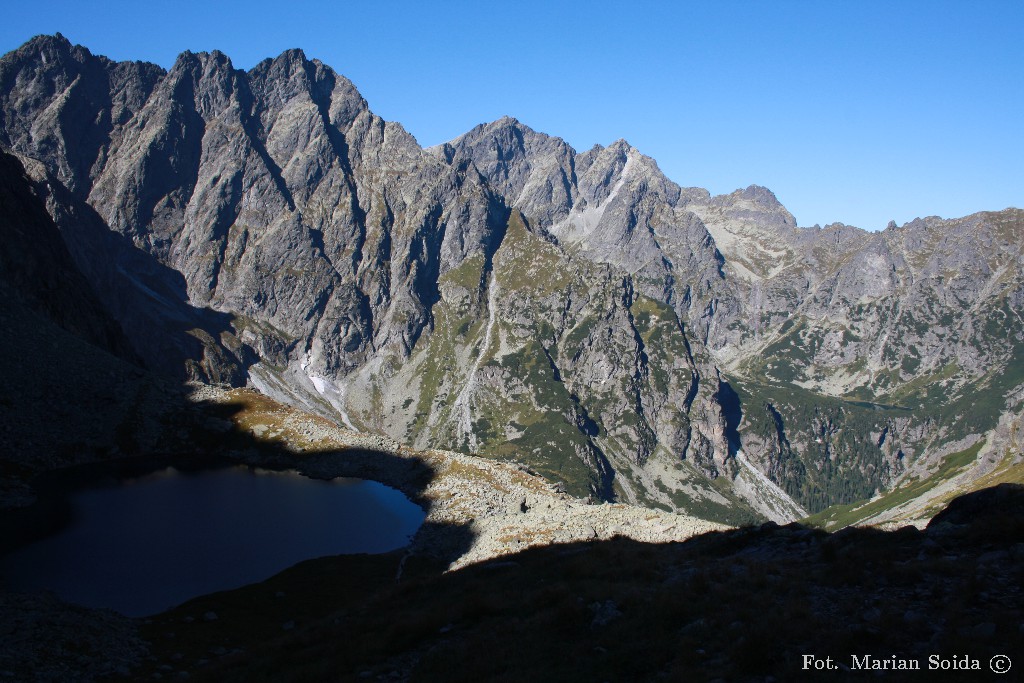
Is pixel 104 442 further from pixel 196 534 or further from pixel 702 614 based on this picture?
pixel 702 614

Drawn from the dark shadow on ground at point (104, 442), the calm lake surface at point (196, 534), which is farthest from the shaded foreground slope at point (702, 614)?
the dark shadow on ground at point (104, 442)

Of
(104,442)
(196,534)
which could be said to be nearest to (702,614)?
(196,534)

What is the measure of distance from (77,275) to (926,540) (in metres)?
216

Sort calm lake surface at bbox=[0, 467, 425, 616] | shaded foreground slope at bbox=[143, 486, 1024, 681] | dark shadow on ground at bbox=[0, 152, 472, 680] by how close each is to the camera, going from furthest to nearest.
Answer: dark shadow on ground at bbox=[0, 152, 472, 680], calm lake surface at bbox=[0, 467, 425, 616], shaded foreground slope at bbox=[143, 486, 1024, 681]

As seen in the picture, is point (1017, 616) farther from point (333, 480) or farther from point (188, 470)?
point (188, 470)

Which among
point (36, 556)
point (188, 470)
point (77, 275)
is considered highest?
point (77, 275)

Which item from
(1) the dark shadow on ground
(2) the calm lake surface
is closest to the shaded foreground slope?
(2) the calm lake surface

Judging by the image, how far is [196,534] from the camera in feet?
216

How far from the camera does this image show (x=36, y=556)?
2185 inches

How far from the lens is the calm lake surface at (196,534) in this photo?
5126cm

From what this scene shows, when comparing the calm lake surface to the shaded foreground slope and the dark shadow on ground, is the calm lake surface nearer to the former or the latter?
the dark shadow on ground

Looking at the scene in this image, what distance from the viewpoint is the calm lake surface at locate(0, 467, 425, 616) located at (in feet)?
168

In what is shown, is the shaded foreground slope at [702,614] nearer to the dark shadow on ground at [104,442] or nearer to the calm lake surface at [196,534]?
the calm lake surface at [196,534]

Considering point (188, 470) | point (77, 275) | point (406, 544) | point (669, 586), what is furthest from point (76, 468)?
point (77, 275)
